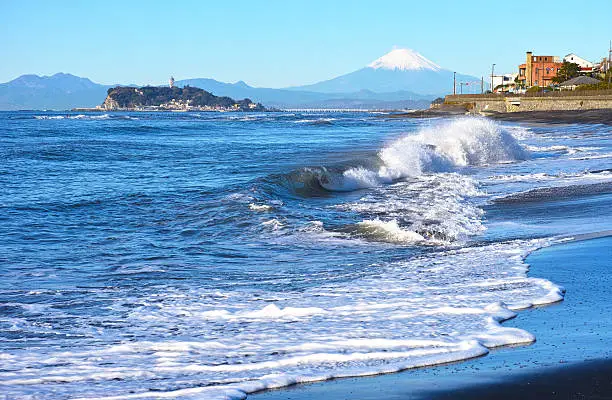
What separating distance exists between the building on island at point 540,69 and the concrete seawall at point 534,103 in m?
16.7

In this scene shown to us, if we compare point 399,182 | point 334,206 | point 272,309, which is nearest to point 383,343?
point 272,309

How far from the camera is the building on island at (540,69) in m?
121

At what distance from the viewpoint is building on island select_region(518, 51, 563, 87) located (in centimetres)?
12075

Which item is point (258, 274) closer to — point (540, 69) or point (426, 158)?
point (426, 158)

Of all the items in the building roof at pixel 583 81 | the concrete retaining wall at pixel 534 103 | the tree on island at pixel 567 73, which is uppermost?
the tree on island at pixel 567 73

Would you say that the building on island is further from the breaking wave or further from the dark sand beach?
the dark sand beach

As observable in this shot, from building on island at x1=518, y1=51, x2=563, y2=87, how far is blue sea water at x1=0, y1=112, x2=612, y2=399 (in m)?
109

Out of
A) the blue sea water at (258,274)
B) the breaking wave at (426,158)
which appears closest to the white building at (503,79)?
the breaking wave at (426,158)

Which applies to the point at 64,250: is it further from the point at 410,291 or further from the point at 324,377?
the point at 324,377

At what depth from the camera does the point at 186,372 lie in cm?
455

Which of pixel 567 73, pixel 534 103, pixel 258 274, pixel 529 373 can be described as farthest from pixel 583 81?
pixel 529 373

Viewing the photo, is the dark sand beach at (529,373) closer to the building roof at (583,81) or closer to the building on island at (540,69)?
the building roof at (583,81)

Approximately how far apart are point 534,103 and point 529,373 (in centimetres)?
7830

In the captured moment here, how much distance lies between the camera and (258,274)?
25.0 feet
